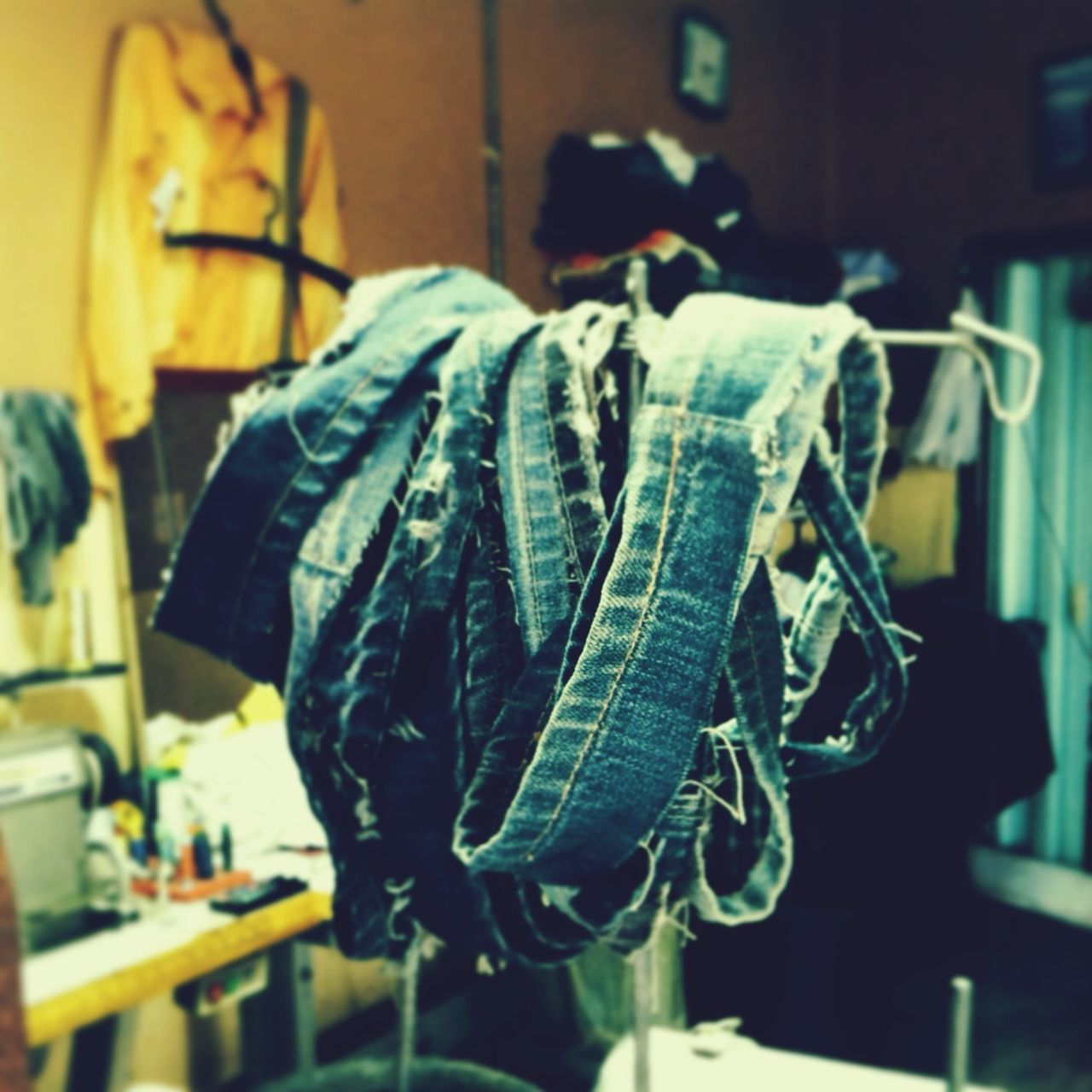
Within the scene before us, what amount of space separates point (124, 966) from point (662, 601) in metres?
0.88

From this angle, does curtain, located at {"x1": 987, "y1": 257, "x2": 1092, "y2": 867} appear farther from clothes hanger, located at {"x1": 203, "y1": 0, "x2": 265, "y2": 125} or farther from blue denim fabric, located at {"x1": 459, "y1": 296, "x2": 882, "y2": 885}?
clothes hanger, located at {"x1": 203, "y1": 0, "x2": 265, "y2": 125}

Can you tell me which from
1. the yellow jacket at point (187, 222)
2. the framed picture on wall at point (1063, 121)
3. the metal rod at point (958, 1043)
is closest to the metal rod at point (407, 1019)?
the metal rod at point (958, 1043)

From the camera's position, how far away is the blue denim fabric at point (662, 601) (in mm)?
464

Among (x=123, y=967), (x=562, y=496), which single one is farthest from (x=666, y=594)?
(x=123, y=967)

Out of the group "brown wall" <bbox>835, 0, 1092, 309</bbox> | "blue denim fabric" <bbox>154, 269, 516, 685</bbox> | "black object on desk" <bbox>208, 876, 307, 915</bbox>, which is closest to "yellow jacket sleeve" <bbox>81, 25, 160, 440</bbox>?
"black object on desk" <bbox>208, 876, 307, 915</bbox>

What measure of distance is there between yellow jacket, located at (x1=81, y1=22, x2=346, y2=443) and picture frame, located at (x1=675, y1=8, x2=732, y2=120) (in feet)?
3.15

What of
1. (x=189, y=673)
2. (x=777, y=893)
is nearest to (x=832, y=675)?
(x=777, y=893)

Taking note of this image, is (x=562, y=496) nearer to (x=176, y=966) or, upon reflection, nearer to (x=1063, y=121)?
(x=176, y=966)

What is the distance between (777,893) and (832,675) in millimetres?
124

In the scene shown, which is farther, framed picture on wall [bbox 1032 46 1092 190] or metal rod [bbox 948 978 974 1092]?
framed picture on wall [bbox 1032 46 1092 190]

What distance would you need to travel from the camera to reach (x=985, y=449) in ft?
2.55

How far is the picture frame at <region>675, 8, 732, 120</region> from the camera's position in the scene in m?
2.22

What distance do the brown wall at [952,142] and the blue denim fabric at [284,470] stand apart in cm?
129

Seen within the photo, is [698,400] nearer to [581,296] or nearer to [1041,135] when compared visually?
[581,296]
